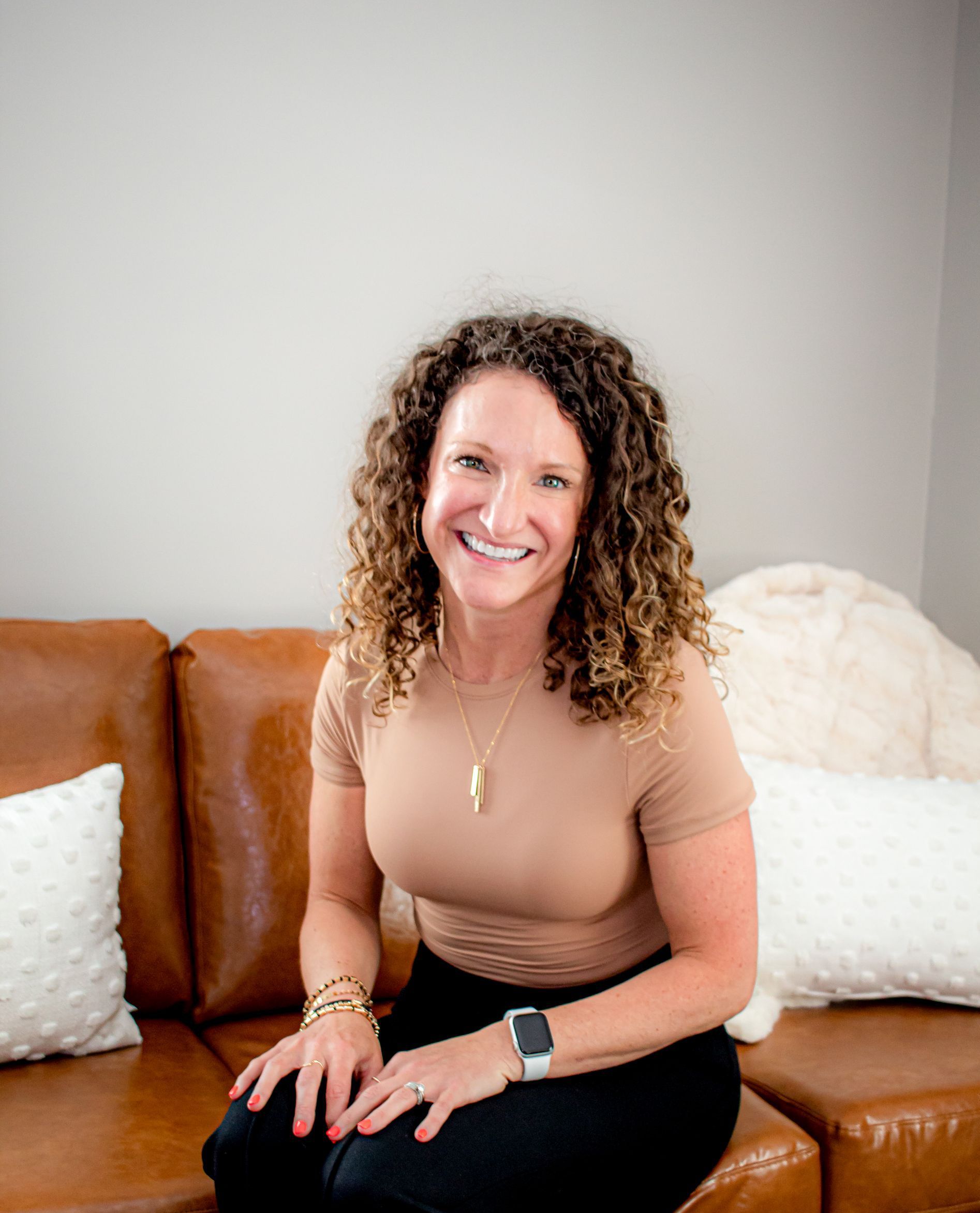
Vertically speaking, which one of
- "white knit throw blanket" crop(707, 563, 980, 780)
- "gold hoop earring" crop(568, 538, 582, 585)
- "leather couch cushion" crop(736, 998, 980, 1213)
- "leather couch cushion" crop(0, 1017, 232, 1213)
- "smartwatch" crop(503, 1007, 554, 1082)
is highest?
"gold hoop earring" crop(568, 538, 582, 585)

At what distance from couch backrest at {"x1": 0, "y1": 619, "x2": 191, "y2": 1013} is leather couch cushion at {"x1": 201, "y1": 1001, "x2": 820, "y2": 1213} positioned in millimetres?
827

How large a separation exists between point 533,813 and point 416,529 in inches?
15.3

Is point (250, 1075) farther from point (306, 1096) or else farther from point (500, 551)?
point (500, 551)

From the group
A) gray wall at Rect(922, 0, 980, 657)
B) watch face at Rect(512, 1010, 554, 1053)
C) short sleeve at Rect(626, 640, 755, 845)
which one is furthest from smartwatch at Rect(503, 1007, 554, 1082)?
gray wall at Rect(922, 0, 980, 657)

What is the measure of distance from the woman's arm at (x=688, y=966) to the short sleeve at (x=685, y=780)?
0.02 m

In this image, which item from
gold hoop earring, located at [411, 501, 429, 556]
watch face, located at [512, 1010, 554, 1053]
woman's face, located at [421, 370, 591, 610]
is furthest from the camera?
gold hoop earring, located at [411, 501, 429, 556]

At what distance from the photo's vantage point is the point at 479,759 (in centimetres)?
120

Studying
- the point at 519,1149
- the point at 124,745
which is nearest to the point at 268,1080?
the point at 519,1149

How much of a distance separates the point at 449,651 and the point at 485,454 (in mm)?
270

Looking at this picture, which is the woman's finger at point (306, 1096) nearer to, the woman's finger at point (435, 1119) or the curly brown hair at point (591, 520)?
the woman's finger at point (435, 1119)

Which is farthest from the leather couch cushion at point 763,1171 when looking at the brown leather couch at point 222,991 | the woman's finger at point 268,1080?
the woman's finger at point 268,1080

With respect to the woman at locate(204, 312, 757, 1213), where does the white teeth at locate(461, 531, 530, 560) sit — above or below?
above

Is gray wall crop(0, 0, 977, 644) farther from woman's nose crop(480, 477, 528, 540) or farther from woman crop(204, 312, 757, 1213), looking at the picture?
woman's nose crop(480, 477, 528, 540)

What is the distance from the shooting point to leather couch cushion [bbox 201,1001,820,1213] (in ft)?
3.76
